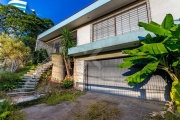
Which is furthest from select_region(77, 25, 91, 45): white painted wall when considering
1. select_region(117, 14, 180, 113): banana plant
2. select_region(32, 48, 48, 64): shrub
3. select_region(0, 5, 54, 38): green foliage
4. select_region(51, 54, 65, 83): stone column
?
select_region(0, 5, 54, 38): green foliage

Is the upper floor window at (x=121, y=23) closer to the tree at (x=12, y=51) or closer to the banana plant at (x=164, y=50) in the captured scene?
the banana plant at (x=164, y=50)

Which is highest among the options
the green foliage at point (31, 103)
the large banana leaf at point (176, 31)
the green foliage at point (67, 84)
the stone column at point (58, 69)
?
the large banana leaf at point (176, 31)

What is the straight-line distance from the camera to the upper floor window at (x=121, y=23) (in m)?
5.52

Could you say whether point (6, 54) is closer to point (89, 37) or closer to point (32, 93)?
point (32, 93)

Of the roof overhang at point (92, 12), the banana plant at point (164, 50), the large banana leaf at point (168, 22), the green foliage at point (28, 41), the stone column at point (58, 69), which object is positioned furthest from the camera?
the green foliage at point (28, 41)

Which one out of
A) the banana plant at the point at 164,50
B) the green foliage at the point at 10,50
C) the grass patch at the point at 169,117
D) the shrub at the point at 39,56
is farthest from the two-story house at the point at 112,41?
the green foliage at the point at 10,50

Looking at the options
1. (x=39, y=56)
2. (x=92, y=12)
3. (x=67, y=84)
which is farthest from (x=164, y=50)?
(x=39, y=56)

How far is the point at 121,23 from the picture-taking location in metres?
6.21

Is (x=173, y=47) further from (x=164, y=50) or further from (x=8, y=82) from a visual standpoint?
(x=8, y=82)

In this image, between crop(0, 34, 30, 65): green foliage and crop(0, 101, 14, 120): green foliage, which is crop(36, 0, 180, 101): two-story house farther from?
crop(0, 34, 30, 65): green foliage

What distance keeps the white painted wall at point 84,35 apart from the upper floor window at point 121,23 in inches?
16.7

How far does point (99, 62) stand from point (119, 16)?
3463 millimetres

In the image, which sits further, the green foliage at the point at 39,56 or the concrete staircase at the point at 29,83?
the green foliage at the point at 39,56

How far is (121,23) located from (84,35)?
3.04 meters
